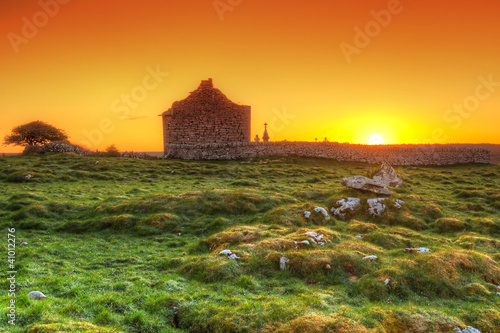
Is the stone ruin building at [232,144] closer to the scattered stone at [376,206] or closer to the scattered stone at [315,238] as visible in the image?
the scattered stone at [376,206]

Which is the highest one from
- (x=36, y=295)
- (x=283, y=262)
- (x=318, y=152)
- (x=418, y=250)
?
(x=318, y=152)

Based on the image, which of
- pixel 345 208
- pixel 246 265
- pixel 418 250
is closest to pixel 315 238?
pixel 246 265

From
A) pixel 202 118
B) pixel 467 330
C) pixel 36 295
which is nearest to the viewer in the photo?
pixel 467 330

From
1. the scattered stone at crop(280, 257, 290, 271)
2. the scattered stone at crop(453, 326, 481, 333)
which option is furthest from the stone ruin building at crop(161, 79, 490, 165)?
the scattered stone at crop(453, 326, 481, 333)

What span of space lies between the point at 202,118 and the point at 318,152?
1683 centimetres

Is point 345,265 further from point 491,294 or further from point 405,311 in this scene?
point 491,294

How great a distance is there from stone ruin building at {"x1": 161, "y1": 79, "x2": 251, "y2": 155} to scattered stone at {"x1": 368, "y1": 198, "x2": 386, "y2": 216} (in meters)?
29.2

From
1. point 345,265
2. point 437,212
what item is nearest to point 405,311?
point 345,265

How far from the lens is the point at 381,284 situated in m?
8.16

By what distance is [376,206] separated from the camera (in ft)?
50.3

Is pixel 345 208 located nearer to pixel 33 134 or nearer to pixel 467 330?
pixel 467 330

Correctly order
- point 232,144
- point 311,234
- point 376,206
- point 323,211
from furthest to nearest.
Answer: point 232,144
point 376,206
point 323,211
point 311,234

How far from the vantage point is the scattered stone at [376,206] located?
15.1m

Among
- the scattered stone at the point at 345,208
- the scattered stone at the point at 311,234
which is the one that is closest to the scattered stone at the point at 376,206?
the scattered stone at the point at 345,208
